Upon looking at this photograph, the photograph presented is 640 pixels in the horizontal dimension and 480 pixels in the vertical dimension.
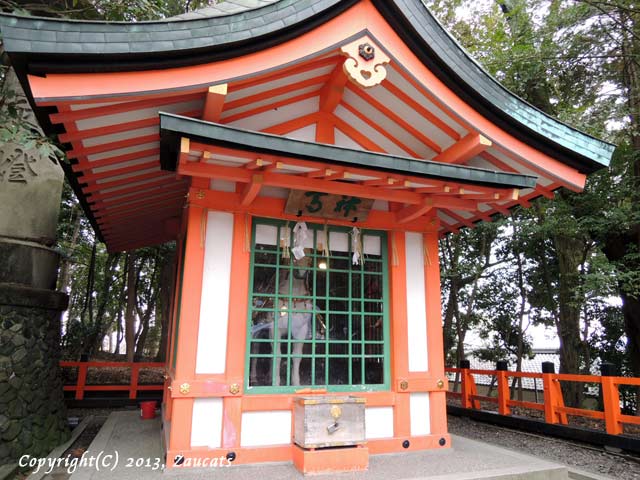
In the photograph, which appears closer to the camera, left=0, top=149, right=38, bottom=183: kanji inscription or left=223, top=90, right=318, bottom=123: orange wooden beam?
left=223, top=90, right=318, bottom=123: orange wooden beam

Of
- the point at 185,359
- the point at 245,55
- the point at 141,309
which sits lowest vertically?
the point at 185,359

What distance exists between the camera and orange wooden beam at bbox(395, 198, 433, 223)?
14.7 ft

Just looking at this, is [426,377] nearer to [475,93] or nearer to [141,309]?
[475,93]

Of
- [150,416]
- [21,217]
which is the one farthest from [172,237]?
[150,416]

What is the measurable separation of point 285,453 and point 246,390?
0.69 meters

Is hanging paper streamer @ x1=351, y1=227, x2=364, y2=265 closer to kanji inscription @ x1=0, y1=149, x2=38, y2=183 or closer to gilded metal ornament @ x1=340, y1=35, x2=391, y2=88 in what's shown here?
gilded metal ornament @ x1=340, y1=35, x2=391, y2=88

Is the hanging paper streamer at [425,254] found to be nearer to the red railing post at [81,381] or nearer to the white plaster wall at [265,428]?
the white plaster wall at [265,428]

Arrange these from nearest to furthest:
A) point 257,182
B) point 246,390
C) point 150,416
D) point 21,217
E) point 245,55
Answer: point 245,55
point 257,182
point 246,390
point 21,217
point 150,416

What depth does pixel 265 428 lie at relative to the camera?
4070mm

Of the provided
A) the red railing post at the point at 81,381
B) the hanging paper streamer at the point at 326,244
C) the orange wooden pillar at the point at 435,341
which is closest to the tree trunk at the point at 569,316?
the orange wooden pillar at the point at 435,341

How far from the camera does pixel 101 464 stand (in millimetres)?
3799

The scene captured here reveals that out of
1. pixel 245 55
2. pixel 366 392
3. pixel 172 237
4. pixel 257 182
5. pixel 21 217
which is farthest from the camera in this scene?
pixel 172 237

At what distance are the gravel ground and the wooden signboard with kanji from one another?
4.16 metres

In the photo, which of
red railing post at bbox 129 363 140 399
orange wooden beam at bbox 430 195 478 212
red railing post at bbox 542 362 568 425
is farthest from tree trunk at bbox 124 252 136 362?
red railing post at bbox 542 362 568 425
